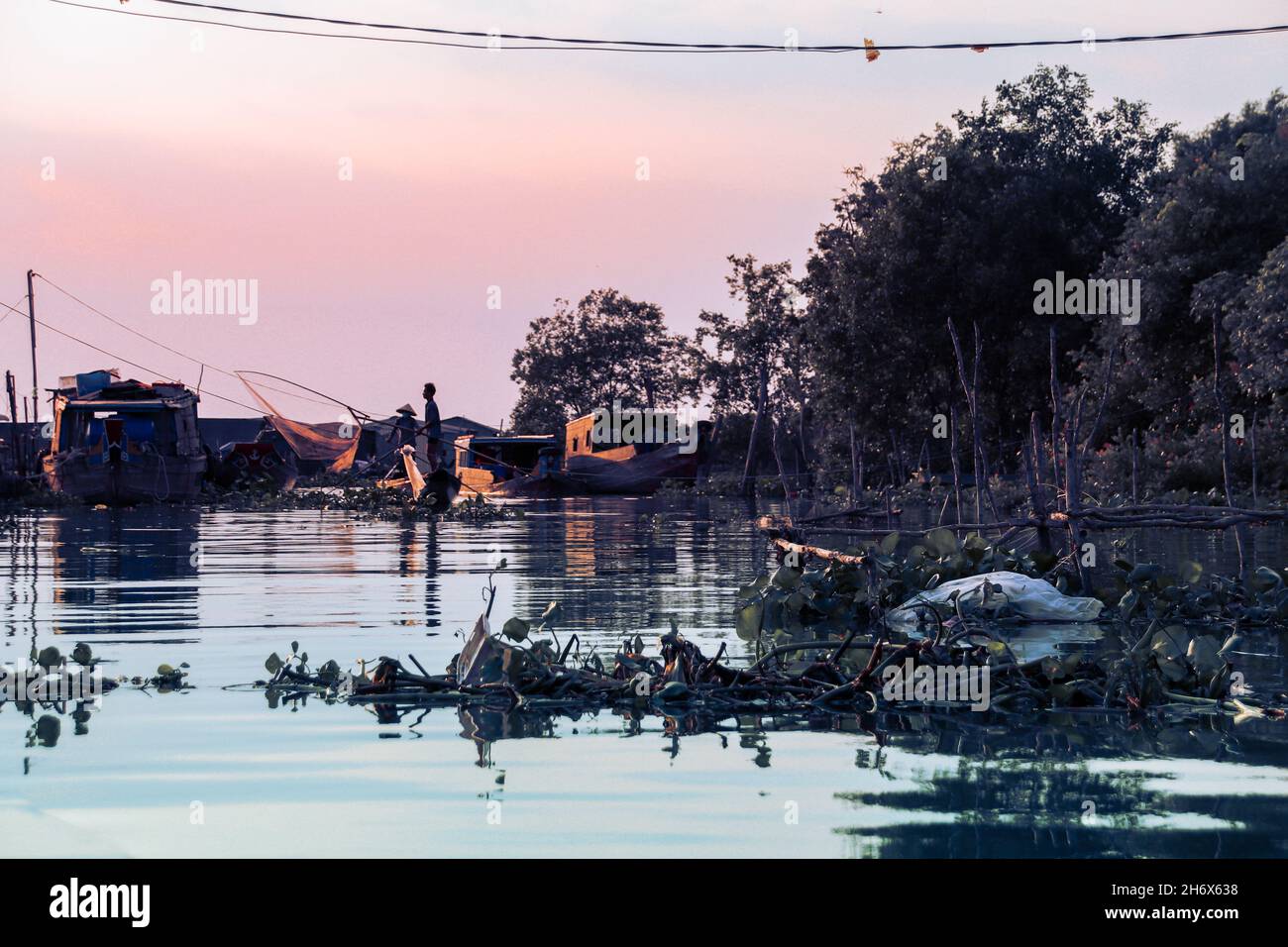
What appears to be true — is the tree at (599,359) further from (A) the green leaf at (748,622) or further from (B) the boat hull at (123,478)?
(A) the green leaf at (748,622)

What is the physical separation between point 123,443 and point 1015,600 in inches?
1226

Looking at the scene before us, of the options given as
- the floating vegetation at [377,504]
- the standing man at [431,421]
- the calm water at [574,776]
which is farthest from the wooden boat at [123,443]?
the calm water at [574,776]

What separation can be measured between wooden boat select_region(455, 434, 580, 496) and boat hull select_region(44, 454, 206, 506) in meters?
12.3

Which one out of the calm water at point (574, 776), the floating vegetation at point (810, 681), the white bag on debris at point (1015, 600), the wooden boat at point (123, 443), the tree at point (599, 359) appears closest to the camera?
the calm water at point (574, 776)

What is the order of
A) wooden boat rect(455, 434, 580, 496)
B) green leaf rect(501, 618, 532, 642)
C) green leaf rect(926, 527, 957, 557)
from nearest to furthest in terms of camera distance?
green leaf rect(501, 618, 532, 642) < green leaf rect(926, 527, 957, 557) < wooden boat rect(455, 434, 580, 496)

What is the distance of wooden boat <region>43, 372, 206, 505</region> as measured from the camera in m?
37.4

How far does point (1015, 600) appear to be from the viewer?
12.3 metres

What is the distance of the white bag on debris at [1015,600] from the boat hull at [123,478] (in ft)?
95.8

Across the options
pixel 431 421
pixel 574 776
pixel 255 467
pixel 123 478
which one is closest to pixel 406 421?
pixel 431 421

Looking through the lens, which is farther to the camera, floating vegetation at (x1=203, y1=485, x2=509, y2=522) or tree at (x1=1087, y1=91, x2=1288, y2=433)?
floating vegetation at (x1=203, y1=485, x2=509, y2=522)

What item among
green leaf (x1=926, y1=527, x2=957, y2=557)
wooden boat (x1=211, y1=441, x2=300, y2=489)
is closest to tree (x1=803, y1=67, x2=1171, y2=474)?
wooden boat (x1=211, y1=441, x2=300, y2=489)

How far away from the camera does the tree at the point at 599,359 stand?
241 ft

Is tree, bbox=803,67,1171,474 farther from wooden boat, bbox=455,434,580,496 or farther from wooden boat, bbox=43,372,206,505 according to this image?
wooden boat, bbox=43,372,206,505

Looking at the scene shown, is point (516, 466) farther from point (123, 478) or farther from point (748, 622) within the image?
point (748, 622)
